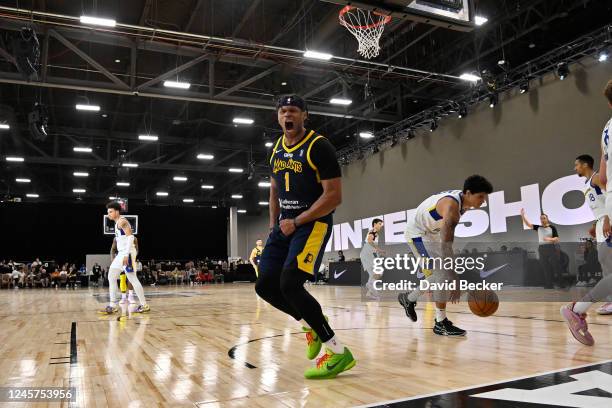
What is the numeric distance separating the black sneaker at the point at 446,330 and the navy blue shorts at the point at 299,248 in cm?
216

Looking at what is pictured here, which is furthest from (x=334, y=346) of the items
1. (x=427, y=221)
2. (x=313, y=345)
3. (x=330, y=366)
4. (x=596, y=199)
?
(x=596, y=199)

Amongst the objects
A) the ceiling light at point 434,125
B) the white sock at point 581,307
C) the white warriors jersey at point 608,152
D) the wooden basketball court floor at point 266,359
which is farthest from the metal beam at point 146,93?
the white warriors jersey at point 608,152

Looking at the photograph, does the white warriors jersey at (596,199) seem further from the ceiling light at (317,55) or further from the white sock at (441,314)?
the ceiling light at (317,55)

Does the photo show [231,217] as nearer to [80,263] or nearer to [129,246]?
[80,263]

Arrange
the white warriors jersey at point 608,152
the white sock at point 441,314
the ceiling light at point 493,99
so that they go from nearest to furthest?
1. the white warriors jersey at point 608,152
2. the white sock at point 441,314
3. the ceiling light at point 493,99

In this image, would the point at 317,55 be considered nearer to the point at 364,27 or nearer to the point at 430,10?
the point at 364,27

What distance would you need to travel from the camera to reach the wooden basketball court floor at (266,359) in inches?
101

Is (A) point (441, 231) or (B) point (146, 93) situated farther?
(B) point (146, 93)

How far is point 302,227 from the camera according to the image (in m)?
3.04

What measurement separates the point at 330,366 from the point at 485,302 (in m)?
2.11

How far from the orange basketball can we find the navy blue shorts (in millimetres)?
2068

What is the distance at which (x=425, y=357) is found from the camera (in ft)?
11.5

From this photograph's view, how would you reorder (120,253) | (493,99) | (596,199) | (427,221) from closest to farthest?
(427,221) → (596,199) → (120,253) → (493,99)

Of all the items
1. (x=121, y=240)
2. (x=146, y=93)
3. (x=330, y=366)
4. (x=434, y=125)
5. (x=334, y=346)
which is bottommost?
(x=330, y=366)
